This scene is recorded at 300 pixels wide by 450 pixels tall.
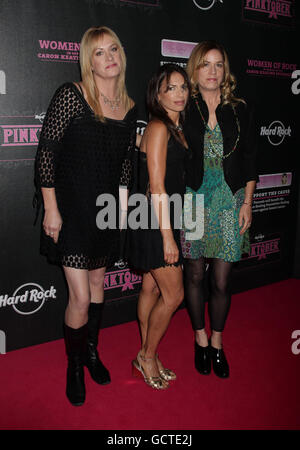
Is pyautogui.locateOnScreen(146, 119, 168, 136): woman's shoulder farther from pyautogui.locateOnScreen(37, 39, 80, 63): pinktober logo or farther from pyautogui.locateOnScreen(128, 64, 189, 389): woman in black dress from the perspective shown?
pyautogui.locateOnScreen(37, 39, 80, 63): pinktober logo

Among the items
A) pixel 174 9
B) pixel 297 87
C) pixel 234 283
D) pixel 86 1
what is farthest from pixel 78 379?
pixel 297 87

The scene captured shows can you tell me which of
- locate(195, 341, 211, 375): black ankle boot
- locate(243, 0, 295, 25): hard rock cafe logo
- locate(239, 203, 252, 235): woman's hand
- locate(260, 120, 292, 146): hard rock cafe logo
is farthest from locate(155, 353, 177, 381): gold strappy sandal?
locate(243, 0, 295, 25): hard rock cafe logo

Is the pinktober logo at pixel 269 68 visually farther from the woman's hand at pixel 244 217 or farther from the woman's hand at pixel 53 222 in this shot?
the woman's hand at pixel 53 222

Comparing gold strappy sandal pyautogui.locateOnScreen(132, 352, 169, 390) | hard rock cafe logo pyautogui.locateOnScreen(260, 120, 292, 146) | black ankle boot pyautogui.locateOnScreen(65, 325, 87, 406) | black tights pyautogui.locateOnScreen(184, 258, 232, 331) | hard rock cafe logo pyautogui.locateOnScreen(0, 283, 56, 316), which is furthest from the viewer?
hard rock cafe logo pyautogui.locateOnScreen(260, 120, 292, 146)

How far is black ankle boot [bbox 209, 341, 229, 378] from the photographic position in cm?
255

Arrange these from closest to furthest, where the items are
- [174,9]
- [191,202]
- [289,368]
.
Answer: [191,202]
[289,368]
[174,9]

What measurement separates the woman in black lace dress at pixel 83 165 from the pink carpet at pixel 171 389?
18 cm

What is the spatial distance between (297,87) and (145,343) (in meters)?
2.88

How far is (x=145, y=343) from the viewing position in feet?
8.02

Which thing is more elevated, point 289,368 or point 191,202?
point 191,202

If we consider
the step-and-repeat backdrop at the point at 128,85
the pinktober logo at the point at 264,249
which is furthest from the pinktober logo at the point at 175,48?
the pinktober logo at the point at 264,249

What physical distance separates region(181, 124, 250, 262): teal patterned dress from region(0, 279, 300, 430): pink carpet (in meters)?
0.75

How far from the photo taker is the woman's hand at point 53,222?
6.95ft
